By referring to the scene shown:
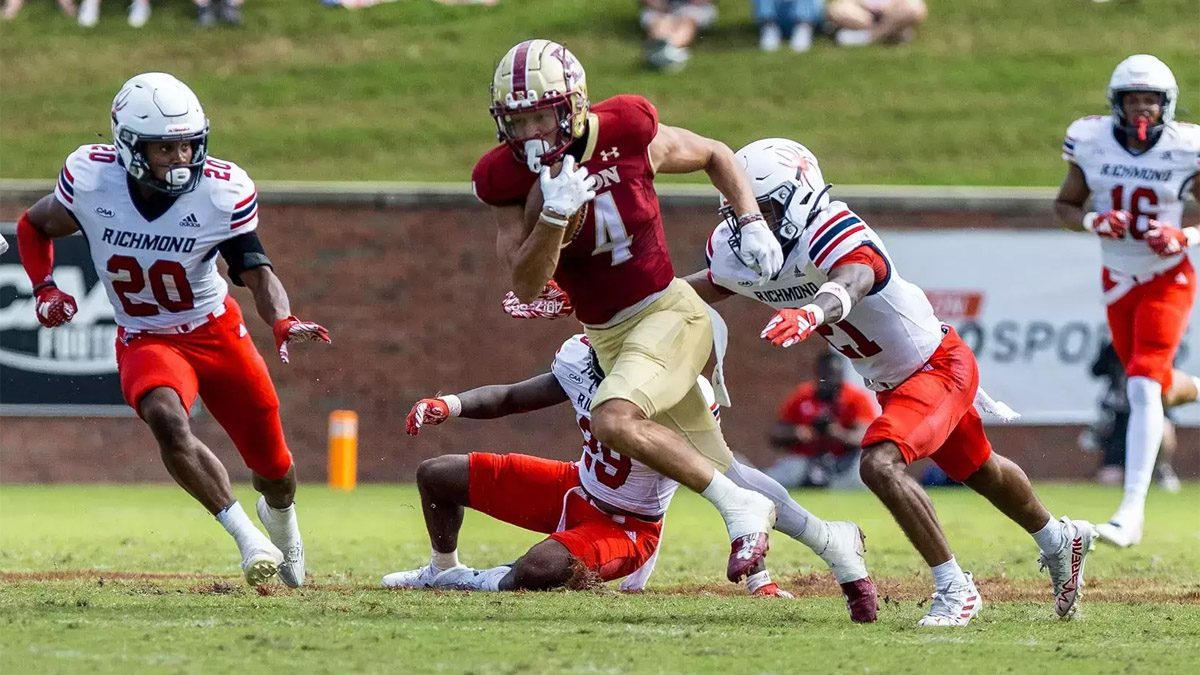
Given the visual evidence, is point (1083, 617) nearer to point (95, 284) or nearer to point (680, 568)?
point (680, 568)

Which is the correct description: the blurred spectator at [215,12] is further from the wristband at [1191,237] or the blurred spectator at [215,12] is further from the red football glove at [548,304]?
the red football glove at [548,304]

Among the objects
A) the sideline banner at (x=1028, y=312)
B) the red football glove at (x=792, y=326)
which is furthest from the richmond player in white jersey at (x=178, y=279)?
the sideline banner at (x=1028, y=312)

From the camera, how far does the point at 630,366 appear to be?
19.5 feet

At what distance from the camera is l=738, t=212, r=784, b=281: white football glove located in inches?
230

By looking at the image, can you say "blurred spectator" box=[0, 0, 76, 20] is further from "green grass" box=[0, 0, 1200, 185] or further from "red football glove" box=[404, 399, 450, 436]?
"red football glove" box=[404, 399, 450, 436]

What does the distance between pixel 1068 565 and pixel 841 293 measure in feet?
4.78

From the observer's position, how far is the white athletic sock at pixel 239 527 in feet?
20.2

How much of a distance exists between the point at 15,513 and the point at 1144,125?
7.76m

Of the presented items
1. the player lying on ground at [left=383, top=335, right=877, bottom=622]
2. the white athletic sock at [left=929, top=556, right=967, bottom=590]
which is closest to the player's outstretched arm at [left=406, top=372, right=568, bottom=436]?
the player lying on ground at [left=383, top=335, right=877, bottom=622]

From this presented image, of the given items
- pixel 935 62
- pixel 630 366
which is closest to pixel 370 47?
pixel 935 62

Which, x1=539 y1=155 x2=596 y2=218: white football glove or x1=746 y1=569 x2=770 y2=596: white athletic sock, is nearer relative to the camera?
x1=539 y1=155 x2=596 y2=218: white football glove

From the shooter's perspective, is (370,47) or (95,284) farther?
(370,47)

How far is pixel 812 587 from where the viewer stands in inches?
291

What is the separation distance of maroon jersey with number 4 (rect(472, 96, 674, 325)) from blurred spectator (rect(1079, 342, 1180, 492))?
908 cm
